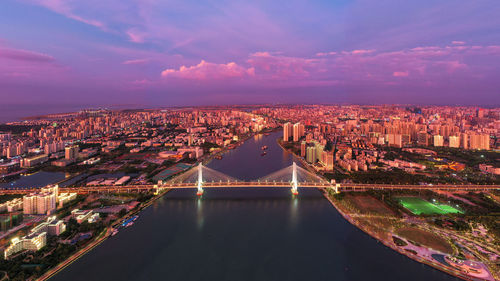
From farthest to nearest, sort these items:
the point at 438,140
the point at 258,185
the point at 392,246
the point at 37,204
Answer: the point at 438,140 < the point at 258,185 < the point at 37,204 < the point at 392,246

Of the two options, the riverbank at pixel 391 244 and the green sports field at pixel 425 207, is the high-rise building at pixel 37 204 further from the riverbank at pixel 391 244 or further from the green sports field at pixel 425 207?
the green sports field at pixel 425 207

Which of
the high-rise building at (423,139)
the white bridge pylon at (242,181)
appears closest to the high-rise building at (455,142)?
the high-rise building at (423,139)

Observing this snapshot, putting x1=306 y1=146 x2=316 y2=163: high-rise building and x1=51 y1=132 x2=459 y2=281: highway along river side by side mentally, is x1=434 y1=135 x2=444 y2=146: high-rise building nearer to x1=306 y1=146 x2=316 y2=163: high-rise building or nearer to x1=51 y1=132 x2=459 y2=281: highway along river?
x1=306 y1=146 x2=316 y2=163: high-rise building

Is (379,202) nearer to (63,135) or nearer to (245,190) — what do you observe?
(245,190)

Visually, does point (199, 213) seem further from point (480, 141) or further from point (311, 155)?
point (480, 141)

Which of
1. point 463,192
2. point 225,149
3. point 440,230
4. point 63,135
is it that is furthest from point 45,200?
point 63,135

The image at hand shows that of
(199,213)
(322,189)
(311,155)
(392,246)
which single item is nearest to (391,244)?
(392,246)
